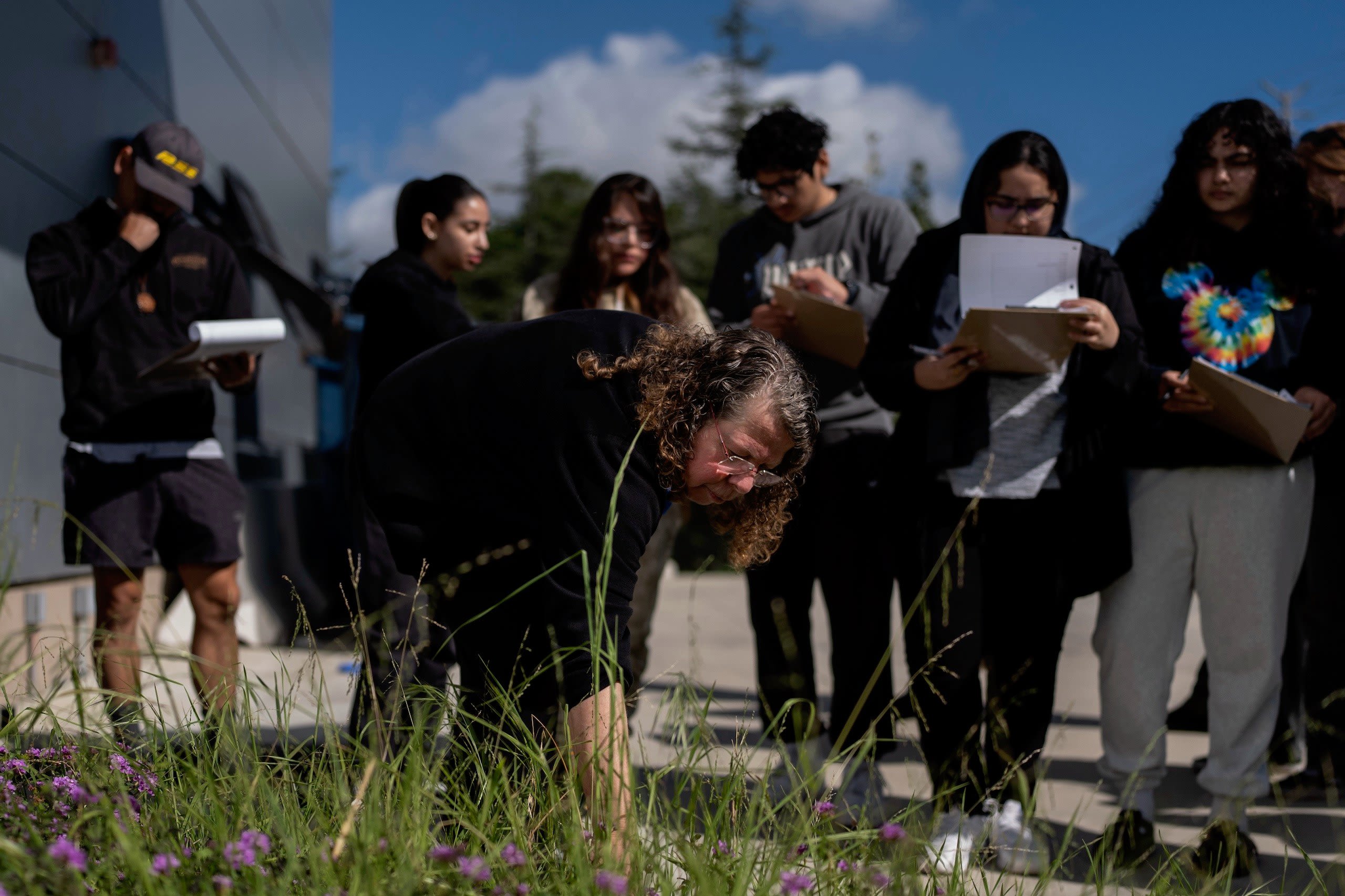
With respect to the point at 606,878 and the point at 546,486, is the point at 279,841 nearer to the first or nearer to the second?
the point at 606,878

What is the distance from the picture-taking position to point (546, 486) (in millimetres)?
1968

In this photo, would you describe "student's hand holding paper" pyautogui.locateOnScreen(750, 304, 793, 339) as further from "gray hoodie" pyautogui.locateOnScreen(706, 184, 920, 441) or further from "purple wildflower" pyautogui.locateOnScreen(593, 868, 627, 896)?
"purple wildflower" pyautogui.locateOnScreen(593, 868, 627, 896)

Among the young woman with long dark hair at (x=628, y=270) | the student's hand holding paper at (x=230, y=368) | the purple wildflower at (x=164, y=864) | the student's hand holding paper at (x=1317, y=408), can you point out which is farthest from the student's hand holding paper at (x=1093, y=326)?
the purple wildflower at (x=164, y=864)

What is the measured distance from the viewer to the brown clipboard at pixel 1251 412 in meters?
2.85

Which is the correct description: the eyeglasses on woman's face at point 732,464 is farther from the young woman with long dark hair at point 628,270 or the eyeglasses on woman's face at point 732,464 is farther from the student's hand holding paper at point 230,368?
the student's hand holding paper at point 230,368

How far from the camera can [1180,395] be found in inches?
122

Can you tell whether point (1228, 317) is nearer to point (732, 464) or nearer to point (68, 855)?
point (732, 464)

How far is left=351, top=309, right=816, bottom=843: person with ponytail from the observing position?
6.07ft

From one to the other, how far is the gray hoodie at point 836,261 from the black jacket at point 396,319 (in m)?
1.01

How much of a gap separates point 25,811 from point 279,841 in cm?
32

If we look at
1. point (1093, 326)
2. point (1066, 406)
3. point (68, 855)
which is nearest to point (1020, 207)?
point (1093, 326)

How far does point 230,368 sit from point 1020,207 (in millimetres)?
2249

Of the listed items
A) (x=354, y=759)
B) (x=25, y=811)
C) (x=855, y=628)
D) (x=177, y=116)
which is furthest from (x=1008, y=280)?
→ (x=177, y=116)

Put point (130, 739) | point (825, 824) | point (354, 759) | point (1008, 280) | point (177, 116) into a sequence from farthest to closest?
1. point (177, 116)
2. point (1008, 280)
3. point (130, 739)
4. point (825, 824)
5. point (354, 759)
